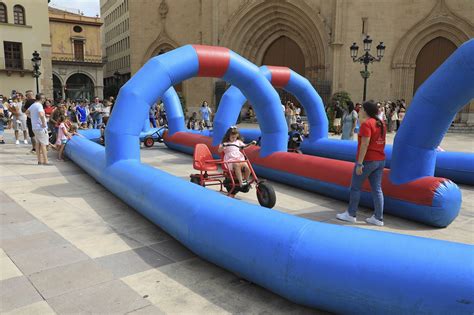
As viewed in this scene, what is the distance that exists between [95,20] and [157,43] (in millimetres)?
30481

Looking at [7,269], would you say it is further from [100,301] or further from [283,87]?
[283,87]

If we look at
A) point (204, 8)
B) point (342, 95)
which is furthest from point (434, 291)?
point (204, 8)

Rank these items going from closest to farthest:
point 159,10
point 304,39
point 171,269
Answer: point 171,269 → point 304,39 → point 159,10

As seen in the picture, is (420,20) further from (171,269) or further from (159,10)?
(171,269)

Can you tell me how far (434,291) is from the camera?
287 centimetres

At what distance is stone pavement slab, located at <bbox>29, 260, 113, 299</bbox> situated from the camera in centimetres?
375

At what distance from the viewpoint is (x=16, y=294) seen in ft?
12.0

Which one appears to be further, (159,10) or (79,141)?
(159,10)

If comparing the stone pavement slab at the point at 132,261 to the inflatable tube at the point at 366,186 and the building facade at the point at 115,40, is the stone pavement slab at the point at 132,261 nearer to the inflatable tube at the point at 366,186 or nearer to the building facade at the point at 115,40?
the inflatable tube at the point at 366,186

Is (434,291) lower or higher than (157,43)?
lower

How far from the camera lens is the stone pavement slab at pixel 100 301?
3.41 m

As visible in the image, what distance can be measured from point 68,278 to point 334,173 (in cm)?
490

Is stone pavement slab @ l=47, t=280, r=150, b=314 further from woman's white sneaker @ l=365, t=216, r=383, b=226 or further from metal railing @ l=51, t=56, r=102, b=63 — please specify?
metal railing @ l=51, t=56, r=102, b=63

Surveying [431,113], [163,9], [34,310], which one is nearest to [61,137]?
[34,310]
